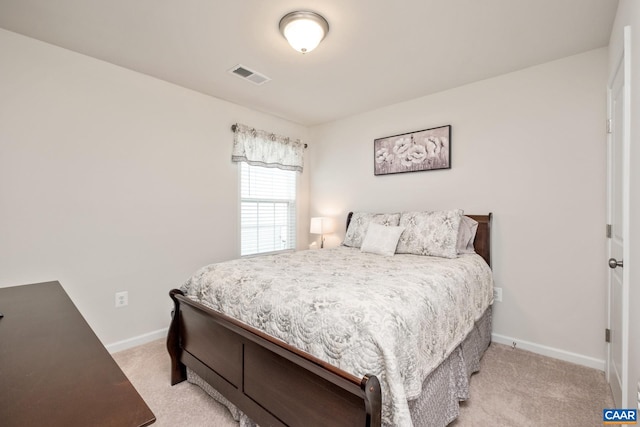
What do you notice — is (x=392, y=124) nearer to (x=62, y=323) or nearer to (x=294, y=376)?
(x=294, y=376)

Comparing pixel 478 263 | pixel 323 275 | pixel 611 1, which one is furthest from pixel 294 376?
pixel 611 1

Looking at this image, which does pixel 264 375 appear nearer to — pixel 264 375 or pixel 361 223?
pixel 264 375

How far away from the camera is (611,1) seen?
5.75ft

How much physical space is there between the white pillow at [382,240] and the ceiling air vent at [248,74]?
179 cm

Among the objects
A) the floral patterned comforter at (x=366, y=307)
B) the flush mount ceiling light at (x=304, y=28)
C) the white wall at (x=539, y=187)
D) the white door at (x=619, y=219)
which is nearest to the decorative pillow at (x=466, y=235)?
the white wall at (x=539, y=187)

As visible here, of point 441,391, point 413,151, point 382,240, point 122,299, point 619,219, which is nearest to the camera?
point 441,391

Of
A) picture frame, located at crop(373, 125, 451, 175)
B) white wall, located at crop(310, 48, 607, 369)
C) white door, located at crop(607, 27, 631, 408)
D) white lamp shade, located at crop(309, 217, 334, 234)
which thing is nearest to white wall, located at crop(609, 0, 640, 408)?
white door, located at crop(607, 27, 631, 408)

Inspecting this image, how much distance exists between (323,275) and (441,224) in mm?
1382

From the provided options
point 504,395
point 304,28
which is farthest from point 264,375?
point 304,28

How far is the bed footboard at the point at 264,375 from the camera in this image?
109 centimetres

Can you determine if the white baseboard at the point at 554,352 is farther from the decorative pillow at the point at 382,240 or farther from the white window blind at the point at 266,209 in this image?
the white window blind at the point at 266,209

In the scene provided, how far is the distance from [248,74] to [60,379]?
257 centimetres

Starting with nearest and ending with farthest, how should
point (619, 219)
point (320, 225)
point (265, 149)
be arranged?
point (619, 219) → point (265, 149) → point (320, 225)

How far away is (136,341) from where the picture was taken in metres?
2.64
